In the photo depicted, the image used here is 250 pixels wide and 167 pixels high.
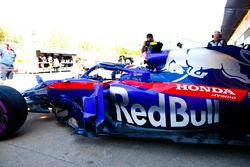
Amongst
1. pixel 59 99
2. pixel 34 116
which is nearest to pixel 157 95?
pixel 59 99

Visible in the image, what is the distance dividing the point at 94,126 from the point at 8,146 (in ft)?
Answer: 4.04

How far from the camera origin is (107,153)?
354cm

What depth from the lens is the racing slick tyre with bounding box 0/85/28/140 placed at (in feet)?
12.9

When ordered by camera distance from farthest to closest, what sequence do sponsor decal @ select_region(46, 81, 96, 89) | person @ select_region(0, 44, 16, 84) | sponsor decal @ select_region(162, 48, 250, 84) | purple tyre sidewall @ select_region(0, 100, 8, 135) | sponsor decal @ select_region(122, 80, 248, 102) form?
person @ select_region(0, 44, 16, 84), sponsor decal @ select_region(46, 81, 96, 89), purple tyre sidewall @ select_region(0, 100, 8, 135), sponsor decal @ select_region(162, 48, 250, 84), sponsor decal @ select_region(122, 80, 248, 102)

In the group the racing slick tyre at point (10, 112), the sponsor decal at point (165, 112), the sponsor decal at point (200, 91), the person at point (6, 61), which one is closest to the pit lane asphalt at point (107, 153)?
the racing slick tyre at point (10, 112)

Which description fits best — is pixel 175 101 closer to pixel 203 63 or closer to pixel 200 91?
pixel 200 91

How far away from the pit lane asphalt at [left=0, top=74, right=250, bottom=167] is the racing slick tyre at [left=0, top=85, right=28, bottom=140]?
18cm

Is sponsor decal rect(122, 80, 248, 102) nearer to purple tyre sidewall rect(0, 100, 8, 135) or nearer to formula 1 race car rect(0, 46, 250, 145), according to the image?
formula 1 race car rect(0, 46, 250, 145)

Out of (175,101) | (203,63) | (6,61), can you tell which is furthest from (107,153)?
(6,61)

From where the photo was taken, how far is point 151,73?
3799 mm

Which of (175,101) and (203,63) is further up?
(203,63)

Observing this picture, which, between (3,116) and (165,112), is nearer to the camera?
(165,112)

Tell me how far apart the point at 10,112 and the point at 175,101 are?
2.28m

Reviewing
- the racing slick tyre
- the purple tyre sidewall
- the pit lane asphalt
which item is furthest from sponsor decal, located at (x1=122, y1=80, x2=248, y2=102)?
the purple tyre sidewall
